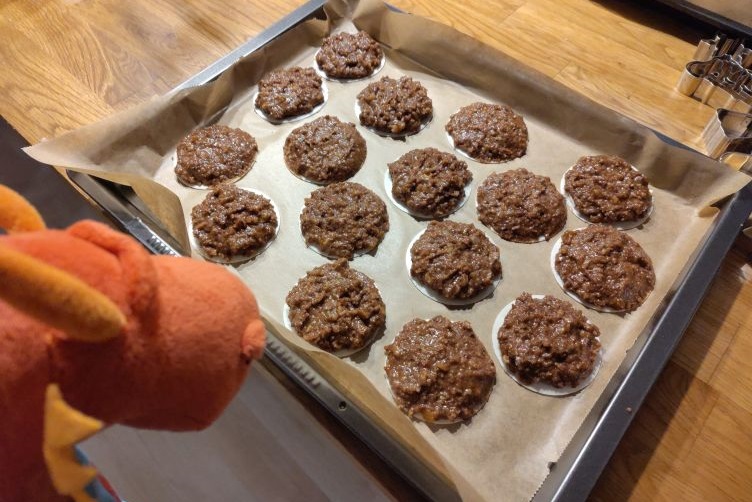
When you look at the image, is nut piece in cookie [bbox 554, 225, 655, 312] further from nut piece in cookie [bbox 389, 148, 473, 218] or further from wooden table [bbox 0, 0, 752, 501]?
nut piece in cookie [bbox 389, 148, 473, 218]

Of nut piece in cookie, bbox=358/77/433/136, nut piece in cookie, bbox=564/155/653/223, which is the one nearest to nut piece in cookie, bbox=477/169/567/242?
nut piece in cookie, bbox=564/155/653/223

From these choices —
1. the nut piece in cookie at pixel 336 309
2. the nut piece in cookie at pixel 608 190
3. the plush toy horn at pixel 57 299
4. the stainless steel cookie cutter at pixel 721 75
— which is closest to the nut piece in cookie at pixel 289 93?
the nut piece in cookie at pixel 336 309

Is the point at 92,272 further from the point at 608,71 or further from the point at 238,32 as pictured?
the point at 608,71

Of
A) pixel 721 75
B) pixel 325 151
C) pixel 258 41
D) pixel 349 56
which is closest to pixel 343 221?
pixel 325 151

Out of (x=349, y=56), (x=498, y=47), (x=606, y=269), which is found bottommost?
(x=606, y=269)

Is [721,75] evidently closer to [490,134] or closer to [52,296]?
[490,134]

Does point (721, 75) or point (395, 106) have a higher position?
point (721, 75)
